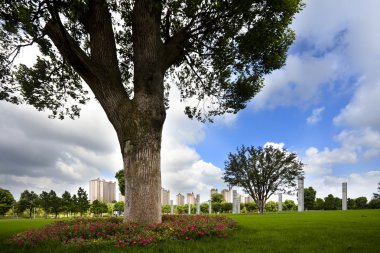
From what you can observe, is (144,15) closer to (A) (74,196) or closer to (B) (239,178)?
(B) (239,178)

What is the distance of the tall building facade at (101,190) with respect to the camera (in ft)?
357

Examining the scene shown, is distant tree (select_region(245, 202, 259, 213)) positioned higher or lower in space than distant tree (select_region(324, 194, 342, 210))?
lower

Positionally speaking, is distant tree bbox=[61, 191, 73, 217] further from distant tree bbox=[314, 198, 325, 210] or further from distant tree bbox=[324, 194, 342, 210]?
distant tree bbox=[324, 194, 342, 210]

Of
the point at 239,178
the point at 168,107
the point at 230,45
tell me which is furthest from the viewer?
the point at 239,178

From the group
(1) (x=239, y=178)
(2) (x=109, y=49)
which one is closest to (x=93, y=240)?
(2) (x=109, y=49)

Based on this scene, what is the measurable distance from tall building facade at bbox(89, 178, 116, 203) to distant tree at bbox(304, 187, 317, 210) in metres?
76.6

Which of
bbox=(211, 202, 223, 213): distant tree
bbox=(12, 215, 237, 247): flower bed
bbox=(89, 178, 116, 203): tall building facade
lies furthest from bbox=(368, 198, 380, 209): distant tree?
bbox=(89, 178, 116, 203): tall building facade

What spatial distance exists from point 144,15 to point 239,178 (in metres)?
35.3

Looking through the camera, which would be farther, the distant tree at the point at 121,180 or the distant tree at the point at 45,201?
the distant tree at the point at 45,201

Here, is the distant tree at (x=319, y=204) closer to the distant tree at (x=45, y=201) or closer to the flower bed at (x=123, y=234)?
the flower bed at (x=123, y=234)

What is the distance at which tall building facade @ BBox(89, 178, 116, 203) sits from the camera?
108844mm

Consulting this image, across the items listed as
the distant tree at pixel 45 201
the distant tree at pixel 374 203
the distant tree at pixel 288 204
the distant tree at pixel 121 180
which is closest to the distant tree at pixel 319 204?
the distant tree at pixel 374 203

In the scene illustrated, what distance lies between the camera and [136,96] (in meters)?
10.3

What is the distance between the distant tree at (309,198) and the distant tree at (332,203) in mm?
5903
